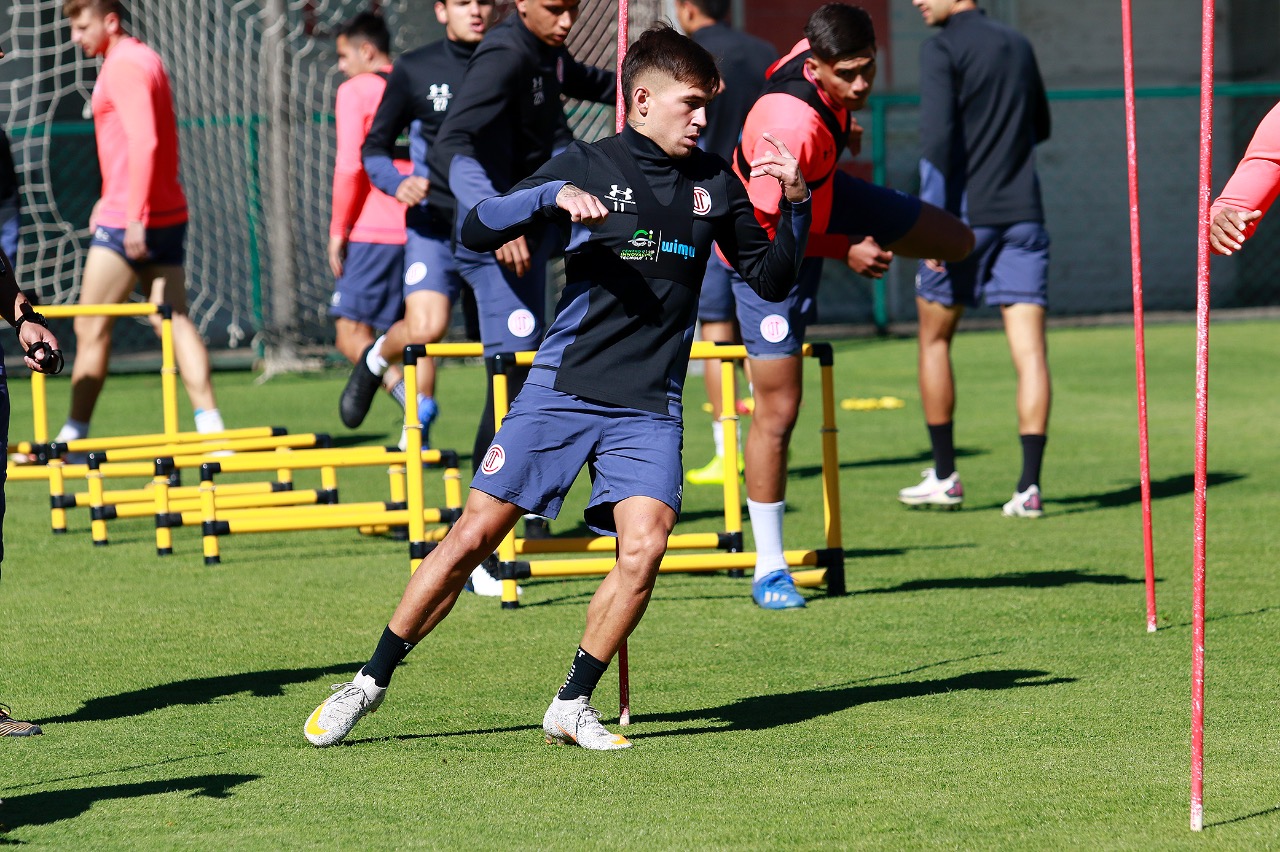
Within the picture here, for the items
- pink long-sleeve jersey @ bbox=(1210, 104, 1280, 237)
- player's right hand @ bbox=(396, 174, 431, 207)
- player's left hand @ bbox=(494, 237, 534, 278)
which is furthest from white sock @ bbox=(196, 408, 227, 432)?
pink long-sleeve jersey @ bbox=(1210, 104, 1280, 237)

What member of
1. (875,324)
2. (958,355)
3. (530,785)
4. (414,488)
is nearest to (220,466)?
(414,488)

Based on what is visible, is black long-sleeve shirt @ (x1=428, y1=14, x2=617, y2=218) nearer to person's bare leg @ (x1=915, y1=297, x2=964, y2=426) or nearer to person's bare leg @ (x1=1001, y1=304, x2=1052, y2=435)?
person's bare leg @ (x1=915, y1=297, x2=964, y2=426)

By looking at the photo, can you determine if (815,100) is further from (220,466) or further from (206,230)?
Answer: (206,230)

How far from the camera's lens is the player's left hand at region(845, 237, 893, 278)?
19.7 ft

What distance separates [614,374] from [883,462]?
A: 18.1 ft

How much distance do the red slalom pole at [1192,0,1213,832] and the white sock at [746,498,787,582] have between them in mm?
2535

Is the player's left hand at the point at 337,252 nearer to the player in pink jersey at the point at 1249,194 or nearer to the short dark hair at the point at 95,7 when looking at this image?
the short dark hair at the point at 95,7

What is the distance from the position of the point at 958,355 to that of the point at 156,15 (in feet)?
25.9

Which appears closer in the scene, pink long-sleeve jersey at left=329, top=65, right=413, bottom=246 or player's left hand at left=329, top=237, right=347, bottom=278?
pink long-sleeve jersey at left=329, top=65, right=413, bottom=246

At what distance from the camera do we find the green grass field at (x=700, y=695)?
377 centimetres

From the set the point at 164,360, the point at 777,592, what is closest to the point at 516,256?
the point at 777,592

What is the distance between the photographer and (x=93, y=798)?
3.97 meters

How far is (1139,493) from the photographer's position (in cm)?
867

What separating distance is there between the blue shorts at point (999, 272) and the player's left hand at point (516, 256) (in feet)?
9.21
